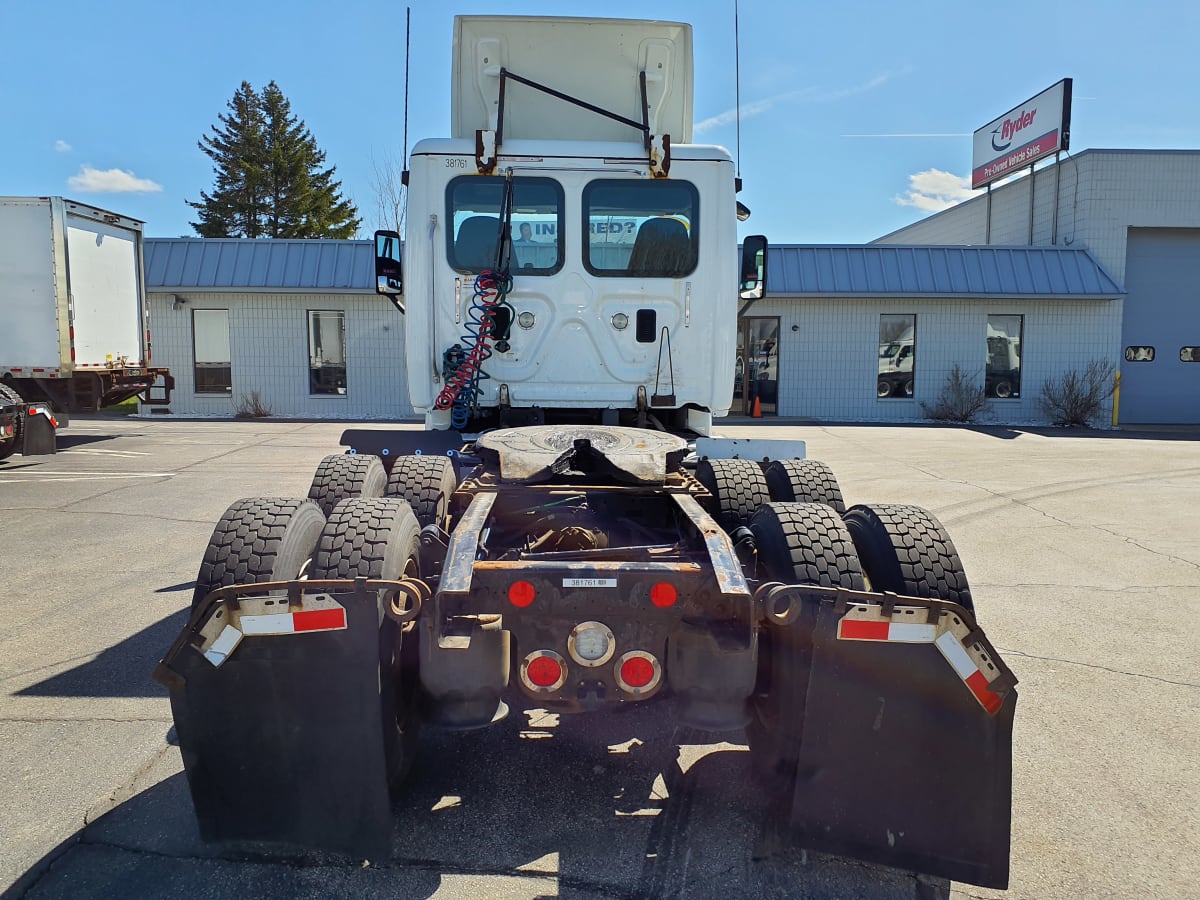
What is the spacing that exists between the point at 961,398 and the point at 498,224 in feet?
60.5

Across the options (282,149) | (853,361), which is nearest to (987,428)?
(853,361)

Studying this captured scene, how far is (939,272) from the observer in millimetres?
20578

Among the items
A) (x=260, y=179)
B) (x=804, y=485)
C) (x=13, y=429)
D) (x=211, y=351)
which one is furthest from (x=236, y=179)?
(x=804, y=485)

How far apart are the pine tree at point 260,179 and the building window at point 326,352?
23.7 m

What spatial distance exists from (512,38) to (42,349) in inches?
438

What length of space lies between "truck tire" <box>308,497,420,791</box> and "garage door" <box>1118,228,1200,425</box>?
2339 centimetres

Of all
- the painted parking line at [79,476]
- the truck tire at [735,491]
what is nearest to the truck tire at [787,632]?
the truck tire at [735,491]

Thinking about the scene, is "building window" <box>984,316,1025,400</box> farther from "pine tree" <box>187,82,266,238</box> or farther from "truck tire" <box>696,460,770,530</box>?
"pine tree" <box>187,82,266,238</box>

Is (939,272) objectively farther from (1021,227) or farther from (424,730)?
(424,730)

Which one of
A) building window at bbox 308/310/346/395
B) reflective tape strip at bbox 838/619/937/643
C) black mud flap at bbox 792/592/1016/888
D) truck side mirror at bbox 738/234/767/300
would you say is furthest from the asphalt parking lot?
building window at bbox 308/310/346/395

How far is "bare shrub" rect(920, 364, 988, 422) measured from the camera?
21078 mm

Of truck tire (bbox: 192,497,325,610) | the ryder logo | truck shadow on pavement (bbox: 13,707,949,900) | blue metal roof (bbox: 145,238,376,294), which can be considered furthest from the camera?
the ryder logo

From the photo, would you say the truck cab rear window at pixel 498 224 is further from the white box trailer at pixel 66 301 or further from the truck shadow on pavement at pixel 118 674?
Answer: the white box trailer at pixel 66 301

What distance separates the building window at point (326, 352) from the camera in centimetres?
2103
